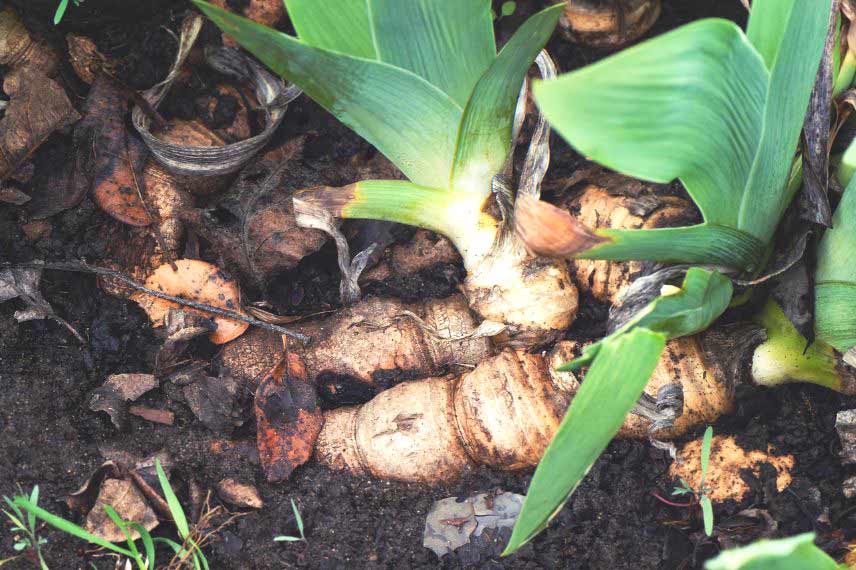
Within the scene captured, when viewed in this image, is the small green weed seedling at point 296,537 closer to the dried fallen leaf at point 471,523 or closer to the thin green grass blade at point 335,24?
the dried fallen leaf at point 471,523

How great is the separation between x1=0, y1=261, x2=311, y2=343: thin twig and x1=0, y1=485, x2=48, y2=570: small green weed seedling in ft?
1.29

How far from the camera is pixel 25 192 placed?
4.20ft

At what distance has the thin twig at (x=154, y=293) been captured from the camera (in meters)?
1.23

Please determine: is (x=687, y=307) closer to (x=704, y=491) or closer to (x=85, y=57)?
(x=704, y=491)

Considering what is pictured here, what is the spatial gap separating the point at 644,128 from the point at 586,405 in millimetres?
293

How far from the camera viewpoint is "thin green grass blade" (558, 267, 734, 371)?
2.63 ft

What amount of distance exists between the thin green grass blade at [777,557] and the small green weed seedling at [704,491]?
0.35m

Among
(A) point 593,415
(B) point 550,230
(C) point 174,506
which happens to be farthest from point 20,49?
(A) point 593,415

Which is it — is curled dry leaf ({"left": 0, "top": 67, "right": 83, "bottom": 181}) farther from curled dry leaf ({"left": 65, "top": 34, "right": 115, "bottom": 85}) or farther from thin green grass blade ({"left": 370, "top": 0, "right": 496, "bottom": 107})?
thin green grass blade ({"left": 370, "top": 0, "right": 496, "bottom": 107})

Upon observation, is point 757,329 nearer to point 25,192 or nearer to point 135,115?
Result: point 135,115

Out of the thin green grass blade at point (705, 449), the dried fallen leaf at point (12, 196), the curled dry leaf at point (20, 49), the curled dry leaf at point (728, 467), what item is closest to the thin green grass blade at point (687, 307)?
the thin green grass blade at point (705, 449)

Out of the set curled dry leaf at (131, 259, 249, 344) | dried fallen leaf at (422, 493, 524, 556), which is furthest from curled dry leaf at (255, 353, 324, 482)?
dried fallen leaf at (422, 493, 524, 556)

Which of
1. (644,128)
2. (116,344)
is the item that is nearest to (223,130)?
(116,344)

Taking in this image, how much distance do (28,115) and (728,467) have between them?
142cm
